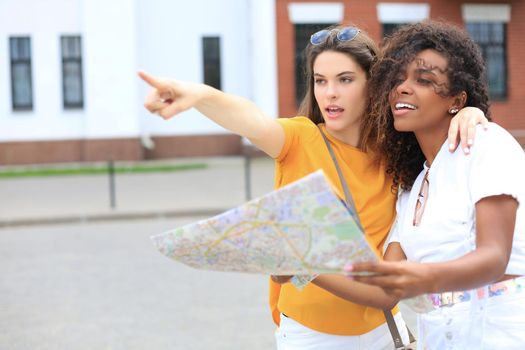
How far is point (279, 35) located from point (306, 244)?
21689mm

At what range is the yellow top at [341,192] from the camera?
2.46 metres

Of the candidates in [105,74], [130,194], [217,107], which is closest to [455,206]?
[217,107]

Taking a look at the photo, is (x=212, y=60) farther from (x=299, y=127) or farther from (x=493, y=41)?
(x=299, y=127)

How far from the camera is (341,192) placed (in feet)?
8.02

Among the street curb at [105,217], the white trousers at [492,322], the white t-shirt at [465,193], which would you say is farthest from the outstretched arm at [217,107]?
the street curb at [105,217]

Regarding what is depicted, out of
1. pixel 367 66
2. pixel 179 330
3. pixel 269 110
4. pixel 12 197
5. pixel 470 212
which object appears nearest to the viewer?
pixel 470 212

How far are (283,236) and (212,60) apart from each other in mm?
22984

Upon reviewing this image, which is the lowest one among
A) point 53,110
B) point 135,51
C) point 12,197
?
point 12,197

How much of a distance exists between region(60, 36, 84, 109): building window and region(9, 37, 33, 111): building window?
95 cm

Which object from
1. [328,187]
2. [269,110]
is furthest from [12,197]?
[328,187]

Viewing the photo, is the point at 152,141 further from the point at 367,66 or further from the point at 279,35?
the point at 367,66

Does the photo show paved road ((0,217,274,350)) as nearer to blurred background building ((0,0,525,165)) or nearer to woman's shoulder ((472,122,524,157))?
woman's shoulder ((472,122,524,157))

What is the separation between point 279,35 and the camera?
22.8 meters

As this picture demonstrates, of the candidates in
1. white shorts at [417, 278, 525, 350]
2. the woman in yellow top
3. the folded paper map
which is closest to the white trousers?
white shorts at [417, 278, 525, 350]
